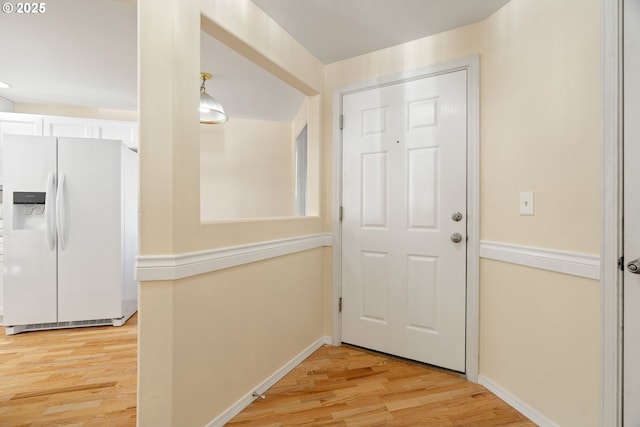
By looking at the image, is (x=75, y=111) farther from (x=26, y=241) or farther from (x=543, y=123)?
(x=543, y=123)

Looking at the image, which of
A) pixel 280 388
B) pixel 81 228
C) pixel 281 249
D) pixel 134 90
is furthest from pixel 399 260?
pixel 134 90

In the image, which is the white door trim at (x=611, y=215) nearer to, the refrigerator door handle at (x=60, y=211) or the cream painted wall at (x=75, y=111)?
the refrigerator door handle at (x=60, y=211)

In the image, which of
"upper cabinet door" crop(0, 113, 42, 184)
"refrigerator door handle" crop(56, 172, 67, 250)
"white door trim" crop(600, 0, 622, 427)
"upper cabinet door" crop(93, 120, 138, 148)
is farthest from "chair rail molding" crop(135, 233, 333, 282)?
"upper cabinet door" crop(0, 113, 42, 184)

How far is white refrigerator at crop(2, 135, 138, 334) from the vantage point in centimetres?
274

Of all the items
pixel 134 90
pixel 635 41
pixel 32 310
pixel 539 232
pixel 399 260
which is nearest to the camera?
pixel 635 41

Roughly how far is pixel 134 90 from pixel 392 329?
343 centimetres

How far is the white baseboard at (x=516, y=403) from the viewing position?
1.53 m

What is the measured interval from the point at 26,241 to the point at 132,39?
2.11 metres

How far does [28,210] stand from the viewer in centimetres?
282

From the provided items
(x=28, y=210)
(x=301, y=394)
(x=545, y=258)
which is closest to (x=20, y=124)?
(x=28, y=210)

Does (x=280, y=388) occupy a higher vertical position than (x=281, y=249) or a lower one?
lower

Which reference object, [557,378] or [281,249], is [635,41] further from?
[281,249]

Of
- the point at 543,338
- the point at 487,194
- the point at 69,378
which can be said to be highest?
the point at 487,194

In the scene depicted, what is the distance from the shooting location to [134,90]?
124 inches
